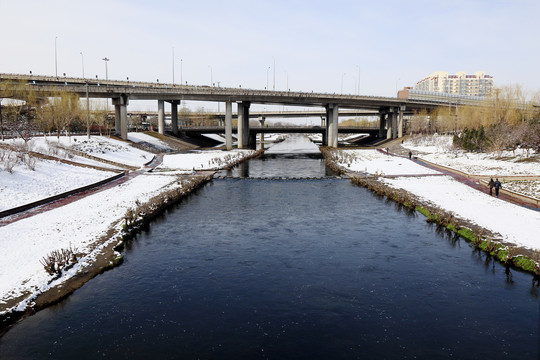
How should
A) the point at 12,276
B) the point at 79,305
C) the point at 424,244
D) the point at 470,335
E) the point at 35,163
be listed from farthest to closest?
the point at 35,163 → the point at 424,244 → the point at 12,276 → the point at 79,305 → the point at 470,335

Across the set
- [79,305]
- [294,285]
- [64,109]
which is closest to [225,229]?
[294,285]

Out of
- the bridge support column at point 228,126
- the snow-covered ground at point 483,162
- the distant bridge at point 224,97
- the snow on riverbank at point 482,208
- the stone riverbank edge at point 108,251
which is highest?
the distant bridge at point 224,97

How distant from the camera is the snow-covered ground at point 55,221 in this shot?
18.5 metres

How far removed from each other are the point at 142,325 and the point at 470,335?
1342 centimetres

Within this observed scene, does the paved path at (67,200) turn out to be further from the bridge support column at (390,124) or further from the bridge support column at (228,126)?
the bridge support column at (390,124)

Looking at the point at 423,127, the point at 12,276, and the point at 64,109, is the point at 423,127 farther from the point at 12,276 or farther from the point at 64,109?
the point at 12,276

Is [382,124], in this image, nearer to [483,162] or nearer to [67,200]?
[483,162]

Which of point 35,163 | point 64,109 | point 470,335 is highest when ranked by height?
point 64,109

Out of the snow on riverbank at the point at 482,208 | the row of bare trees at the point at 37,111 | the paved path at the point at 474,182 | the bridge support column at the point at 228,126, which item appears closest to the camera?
the snow on riverbank at the point at 482,208

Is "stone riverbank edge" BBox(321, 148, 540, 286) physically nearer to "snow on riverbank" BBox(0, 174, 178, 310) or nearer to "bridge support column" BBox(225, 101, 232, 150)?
"snow on riverbank" BBox(0, 174, 178, 310)

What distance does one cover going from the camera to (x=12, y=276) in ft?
60.2

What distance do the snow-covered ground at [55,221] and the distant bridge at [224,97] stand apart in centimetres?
3918

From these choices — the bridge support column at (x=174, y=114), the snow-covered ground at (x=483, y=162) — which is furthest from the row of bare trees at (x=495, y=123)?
the bridge support column at (x=174, y=114)

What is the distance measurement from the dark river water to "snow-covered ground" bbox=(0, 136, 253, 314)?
244 cm
